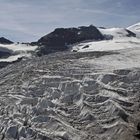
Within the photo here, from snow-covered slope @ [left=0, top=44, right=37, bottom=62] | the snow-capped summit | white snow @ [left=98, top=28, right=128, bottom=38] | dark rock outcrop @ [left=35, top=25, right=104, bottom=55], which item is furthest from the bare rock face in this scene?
white snow @ [left=98, top=28, right=128, bottom=38]

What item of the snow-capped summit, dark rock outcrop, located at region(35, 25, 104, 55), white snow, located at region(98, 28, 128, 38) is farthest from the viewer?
white snow, located at region(98, 28, 128, 38)

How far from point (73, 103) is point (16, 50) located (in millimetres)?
56928

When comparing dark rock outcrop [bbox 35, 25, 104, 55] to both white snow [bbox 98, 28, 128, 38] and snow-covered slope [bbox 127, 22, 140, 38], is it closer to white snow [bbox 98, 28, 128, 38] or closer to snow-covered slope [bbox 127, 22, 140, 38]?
white snow [bbox 98, 28, 128, 38]

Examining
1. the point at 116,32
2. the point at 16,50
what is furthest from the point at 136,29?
the point at 16,50

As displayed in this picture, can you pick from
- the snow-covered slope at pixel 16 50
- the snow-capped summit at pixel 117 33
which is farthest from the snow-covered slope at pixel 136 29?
the snow-covered slope at pixel 16 50

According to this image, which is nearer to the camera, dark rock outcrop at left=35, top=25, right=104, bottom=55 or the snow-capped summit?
dark rock outcrop at left=35, top=25, right=104, bottom=55

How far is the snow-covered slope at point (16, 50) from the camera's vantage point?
100m

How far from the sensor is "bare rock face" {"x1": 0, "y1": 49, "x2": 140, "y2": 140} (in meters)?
50.8

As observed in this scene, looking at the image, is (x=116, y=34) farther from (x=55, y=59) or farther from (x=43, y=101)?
(x=43, y=101)

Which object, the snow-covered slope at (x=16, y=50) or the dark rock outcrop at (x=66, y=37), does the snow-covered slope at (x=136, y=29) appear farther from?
the snow-covered slope at (x=16, y=50)

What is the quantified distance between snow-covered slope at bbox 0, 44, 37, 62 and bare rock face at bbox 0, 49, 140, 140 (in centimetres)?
3384

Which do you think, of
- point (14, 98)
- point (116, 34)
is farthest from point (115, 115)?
point (116, 34)

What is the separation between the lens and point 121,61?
6575 centimetres

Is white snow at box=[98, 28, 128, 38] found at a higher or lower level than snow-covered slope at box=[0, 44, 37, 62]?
higher
